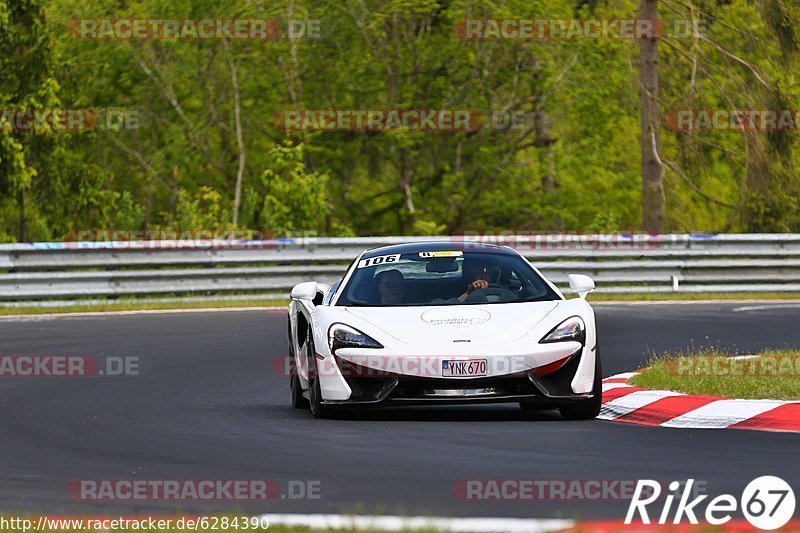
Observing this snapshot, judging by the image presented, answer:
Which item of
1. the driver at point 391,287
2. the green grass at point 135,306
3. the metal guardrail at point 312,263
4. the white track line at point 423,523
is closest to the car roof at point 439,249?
the driver at point 391,287

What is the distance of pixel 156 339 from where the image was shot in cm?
1830

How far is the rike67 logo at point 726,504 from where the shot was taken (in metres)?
6.66

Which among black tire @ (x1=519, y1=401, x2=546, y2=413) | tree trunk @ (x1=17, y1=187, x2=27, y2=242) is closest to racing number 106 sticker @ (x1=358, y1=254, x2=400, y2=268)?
black tire @ (x1=519, y1=401, x2=546, y2=413)

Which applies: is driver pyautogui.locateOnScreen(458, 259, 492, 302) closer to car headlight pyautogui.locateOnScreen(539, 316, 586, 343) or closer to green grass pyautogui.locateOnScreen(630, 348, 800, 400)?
car headlight pyautogui.locateOnScreen(539, 316, 586, 343)

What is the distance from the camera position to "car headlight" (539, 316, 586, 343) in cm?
1071

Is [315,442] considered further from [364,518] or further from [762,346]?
[762,346]

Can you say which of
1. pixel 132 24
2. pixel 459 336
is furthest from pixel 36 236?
pixel 459 336

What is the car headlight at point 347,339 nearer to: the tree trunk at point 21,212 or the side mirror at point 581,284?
the side mirror at point 581,284

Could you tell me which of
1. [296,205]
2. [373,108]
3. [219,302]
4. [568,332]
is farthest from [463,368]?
[373,108]

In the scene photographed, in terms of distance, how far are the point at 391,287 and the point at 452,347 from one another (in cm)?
125

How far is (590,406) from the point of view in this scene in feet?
35.7

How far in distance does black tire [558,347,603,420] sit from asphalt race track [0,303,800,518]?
13cm

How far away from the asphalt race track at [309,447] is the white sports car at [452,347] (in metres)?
0.22

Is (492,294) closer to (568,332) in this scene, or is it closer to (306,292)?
(568,332)
